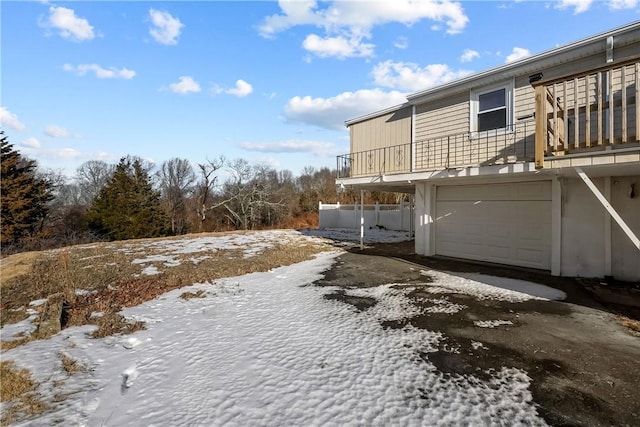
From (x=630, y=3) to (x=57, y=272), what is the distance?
14.3 m

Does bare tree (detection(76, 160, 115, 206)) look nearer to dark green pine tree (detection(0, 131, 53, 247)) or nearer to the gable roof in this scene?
dark green pine tree (detection(0, 131, 53, 247))

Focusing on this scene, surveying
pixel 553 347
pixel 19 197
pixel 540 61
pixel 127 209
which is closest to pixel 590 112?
pixel 540 61

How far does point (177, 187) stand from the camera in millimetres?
34406

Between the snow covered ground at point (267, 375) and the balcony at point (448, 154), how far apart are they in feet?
14.5

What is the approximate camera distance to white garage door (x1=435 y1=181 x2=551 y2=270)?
7.30 m

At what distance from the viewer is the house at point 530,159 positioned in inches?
202

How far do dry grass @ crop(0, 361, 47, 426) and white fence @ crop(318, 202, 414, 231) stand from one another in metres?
15.6

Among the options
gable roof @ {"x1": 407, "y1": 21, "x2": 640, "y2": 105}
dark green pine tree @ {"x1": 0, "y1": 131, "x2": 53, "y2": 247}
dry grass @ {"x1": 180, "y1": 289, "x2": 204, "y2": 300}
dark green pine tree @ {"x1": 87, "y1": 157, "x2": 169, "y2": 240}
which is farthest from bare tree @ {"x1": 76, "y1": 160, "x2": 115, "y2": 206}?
gable roof @ {"x1": 407, "y1": 21, "x2": 640, "y2": 105}

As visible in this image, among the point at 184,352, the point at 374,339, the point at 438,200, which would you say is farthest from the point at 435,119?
the point at 184,352

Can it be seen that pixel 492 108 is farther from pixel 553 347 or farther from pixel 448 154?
pixel 553 347

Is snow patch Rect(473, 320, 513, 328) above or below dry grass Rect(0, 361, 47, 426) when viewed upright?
above

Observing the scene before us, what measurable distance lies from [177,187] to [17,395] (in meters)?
34.5

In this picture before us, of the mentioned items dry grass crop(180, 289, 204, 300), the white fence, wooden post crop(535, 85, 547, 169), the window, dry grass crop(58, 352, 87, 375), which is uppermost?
the window

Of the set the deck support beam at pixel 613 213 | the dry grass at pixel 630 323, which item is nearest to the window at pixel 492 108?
the deck support beam at pixel 613 213
